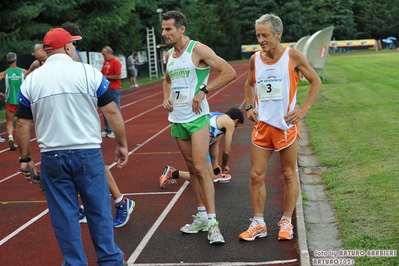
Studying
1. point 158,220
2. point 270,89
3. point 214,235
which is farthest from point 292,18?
point 214,235

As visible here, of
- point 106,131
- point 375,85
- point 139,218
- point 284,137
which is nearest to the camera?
point 284,137

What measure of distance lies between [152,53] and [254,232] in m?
41.6

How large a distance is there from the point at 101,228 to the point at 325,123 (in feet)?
35.6

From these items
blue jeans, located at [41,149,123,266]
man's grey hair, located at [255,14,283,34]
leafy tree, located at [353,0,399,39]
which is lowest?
leafy tree, located at [353,0,399,39]

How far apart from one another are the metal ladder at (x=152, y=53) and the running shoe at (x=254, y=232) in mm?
38758

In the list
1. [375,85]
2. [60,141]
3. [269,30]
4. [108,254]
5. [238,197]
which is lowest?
[375,85]

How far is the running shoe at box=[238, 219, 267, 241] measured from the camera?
6.53m

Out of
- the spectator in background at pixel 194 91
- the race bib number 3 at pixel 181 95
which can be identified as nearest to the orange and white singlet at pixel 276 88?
the spectator in background at pixel 194 91

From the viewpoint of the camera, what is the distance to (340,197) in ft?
25.6

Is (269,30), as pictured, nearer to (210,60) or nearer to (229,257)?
(210,60)

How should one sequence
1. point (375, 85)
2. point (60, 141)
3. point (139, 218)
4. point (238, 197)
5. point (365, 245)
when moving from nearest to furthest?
point (60, 141) < point (365, 245) < point (139, 218) < point (238, 197) < point (375, 85)

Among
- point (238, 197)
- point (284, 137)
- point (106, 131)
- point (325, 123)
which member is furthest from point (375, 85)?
point (284, 137)

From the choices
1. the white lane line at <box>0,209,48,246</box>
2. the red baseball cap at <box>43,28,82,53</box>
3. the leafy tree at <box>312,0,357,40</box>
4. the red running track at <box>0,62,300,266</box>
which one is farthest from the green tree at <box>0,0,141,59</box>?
the leafy tree at <box>312,0,357,40</box>

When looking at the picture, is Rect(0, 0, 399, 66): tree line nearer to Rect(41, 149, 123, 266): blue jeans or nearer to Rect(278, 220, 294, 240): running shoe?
Rect(278, 220, 294, 240): running shoe
